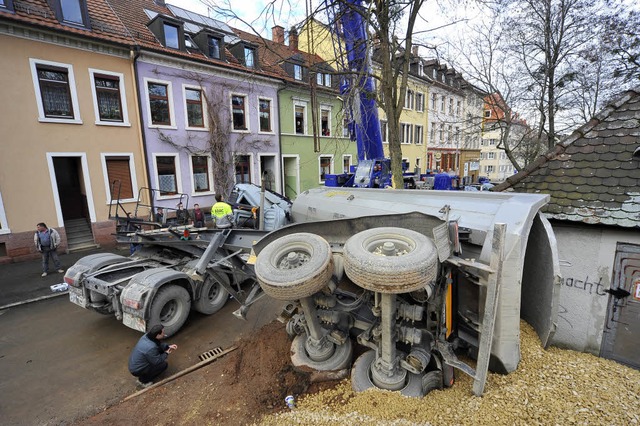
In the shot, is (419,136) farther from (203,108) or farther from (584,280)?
(584,280)

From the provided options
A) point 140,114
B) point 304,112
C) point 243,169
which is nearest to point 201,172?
point 243,169

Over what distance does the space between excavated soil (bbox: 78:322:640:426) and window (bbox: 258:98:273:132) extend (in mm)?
15133

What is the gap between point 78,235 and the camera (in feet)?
38.8

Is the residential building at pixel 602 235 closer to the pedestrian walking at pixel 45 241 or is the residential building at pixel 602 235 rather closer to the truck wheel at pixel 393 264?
the truck wheel at pixel 393 264

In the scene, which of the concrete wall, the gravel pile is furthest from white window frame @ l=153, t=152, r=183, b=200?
the concrete wall

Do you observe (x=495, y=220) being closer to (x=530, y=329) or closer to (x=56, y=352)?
(x=530, y=329)

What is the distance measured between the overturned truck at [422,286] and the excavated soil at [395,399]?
0.61 ft

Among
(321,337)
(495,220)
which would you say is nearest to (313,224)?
(321,337)

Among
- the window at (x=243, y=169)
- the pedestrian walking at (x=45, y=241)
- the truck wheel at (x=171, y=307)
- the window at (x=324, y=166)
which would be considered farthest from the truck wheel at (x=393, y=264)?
the window at (x=324, y=166)

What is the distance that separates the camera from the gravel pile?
2.63 m

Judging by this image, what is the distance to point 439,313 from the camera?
3305 millimetres

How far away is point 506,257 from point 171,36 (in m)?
16.4

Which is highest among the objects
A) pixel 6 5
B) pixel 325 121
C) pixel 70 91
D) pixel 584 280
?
pixel 6 5

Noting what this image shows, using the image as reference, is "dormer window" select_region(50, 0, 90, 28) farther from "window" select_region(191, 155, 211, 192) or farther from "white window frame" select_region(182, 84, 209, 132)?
"window" select_region(191, 155, 211, 192)
